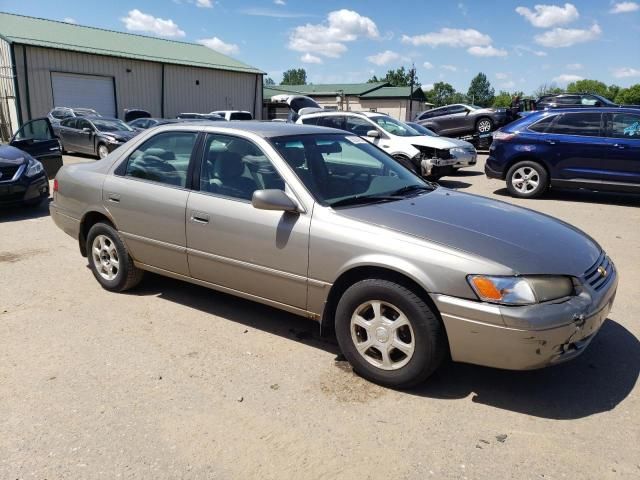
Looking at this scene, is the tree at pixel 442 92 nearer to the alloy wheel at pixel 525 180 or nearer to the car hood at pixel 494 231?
the alloy wheel at pixel 525 180

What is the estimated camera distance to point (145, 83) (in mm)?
29156

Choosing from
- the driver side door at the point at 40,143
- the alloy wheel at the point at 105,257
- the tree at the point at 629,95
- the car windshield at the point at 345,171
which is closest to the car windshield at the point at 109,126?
the driver side door at the point at 40,143

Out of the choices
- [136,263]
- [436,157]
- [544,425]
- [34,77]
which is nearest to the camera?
[544,425]

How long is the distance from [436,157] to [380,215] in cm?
864

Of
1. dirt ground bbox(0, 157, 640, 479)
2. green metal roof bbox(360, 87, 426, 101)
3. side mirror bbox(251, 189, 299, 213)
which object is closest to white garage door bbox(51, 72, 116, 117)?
dirt ground bbox(0, 157, 640, 479)

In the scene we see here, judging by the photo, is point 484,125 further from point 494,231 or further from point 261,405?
point 261,405

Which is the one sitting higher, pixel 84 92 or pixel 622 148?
pixel 84 92

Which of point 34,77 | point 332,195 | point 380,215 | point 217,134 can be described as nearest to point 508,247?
point 380,215

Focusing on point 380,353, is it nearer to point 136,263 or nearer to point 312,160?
point 312,160

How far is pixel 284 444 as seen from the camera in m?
2.80

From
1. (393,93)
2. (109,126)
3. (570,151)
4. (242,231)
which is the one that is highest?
(393,93)

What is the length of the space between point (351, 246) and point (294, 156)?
0.97 m

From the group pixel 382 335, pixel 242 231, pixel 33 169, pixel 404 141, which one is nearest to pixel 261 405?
pixel 382 335

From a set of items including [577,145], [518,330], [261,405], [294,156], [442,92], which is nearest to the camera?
[518,330]
